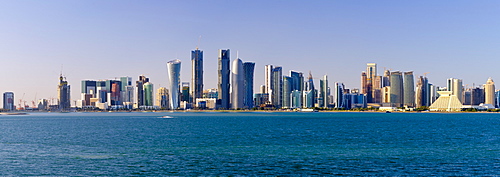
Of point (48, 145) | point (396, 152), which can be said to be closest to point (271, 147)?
point (396, 152)

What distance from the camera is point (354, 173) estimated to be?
5578cm

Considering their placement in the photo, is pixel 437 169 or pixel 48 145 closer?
pixel 437 169

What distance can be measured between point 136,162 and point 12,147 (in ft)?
119

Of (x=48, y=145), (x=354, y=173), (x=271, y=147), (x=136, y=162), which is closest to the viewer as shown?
(x=354, y=173)

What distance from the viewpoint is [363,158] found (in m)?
69.3

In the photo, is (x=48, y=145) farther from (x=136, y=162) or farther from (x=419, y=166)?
(x=419, y=166)

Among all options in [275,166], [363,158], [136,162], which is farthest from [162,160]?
[363,158]

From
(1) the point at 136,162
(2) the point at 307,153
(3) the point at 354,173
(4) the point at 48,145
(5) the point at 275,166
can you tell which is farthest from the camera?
(4) the point at 48,145

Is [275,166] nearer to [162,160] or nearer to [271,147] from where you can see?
[162,160]

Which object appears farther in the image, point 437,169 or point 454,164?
point 454,164

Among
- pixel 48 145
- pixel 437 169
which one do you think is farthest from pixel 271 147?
pixel 48 145

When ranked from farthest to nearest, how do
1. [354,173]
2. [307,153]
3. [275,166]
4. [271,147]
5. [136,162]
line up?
1. [271,147]
2. [307,153]
3. [136,162]
4. [275,166]
5. [354,173]

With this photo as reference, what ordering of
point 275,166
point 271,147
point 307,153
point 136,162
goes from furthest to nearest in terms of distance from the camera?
point 271,147 < point 307,153 < point 136,162 < point 275,166

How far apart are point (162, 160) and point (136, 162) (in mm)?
3704
